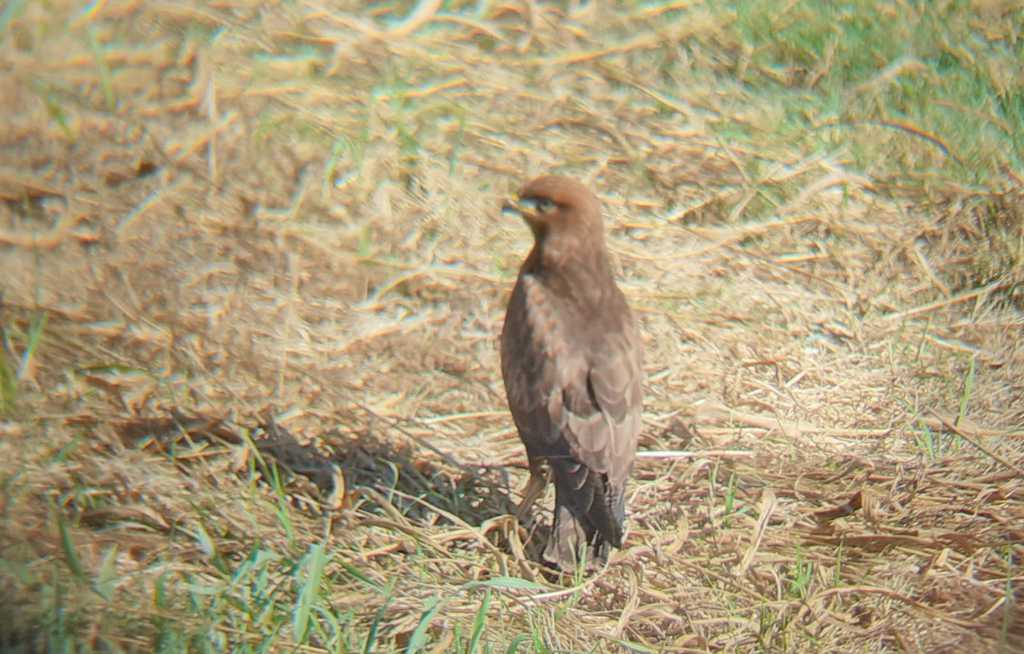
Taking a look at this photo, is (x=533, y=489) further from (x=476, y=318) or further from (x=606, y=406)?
(x=476, y=318)

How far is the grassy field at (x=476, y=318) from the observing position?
13.1ft

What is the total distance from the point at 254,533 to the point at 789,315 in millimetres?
2712

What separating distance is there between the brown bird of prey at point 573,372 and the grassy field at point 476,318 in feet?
0.73

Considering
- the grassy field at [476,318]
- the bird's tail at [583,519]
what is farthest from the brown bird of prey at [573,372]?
the grassy field at [476,318]

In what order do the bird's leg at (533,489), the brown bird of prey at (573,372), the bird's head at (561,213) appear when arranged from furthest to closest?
the bird's head at (561,213) < the bird's leg at (533,489) < the brown bird of prey at (573,372)

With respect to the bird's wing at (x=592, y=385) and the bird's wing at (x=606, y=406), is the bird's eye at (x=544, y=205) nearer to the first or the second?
the bird's wing at (x=592, y=385)

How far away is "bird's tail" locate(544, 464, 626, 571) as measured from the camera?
13.4 ft

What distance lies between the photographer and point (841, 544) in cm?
436

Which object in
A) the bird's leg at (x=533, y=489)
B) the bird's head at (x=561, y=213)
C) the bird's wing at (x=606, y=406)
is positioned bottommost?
the bird's leg at (x=533, y=489)

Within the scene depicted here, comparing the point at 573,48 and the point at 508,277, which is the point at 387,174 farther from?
the point at 573,48

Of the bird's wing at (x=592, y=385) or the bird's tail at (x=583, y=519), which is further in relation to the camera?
the bird's wing at (x=592, y=385)

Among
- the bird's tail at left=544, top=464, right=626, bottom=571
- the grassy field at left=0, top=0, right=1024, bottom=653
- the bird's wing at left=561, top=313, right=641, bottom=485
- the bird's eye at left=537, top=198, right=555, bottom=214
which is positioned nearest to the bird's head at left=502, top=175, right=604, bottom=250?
the bird's eye at left=537, top=198, right=555, bottom=214

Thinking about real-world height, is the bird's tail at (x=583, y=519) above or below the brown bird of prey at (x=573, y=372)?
below

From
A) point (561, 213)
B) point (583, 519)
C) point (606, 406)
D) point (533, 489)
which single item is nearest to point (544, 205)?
point (561, 213)
